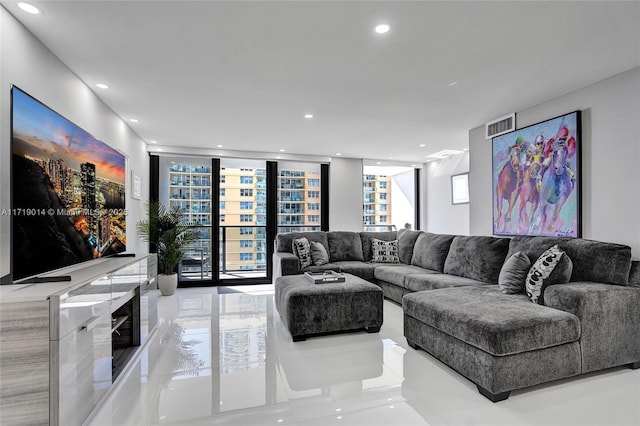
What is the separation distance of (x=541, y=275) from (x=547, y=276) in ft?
0.13

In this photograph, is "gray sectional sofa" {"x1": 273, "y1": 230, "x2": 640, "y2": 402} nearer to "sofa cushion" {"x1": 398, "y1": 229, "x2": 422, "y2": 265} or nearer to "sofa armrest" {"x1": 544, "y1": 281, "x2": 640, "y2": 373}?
"sofa armrest" {"x1": 544, "y1": 281, "x2": 640, "y2": 373}

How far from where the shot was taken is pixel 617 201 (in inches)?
117

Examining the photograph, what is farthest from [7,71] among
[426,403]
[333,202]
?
[333,202]

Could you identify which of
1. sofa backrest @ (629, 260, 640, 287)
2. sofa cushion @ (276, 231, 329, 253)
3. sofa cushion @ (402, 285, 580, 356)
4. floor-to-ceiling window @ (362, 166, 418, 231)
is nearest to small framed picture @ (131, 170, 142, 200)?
sofa cushion @ (276, 231, 329, 253)

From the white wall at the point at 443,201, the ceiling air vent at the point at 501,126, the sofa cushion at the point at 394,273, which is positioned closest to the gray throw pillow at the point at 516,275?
the sofa cushion at the point at 394,273

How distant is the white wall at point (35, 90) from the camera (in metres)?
1.88

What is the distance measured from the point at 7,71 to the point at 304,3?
5.93ft

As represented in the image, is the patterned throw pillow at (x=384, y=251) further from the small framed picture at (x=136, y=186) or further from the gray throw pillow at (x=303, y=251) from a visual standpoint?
the small framed picture at (x=136, y=186)

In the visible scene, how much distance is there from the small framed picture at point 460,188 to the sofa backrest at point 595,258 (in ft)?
10.0

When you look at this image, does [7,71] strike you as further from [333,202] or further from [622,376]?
[333,202]

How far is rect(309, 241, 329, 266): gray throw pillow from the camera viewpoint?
5.14m

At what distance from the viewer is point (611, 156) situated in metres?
3.03

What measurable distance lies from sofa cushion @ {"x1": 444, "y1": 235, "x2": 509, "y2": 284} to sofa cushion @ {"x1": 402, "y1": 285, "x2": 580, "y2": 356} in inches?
37.9

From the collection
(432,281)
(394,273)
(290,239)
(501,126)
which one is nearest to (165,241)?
(290,239)
